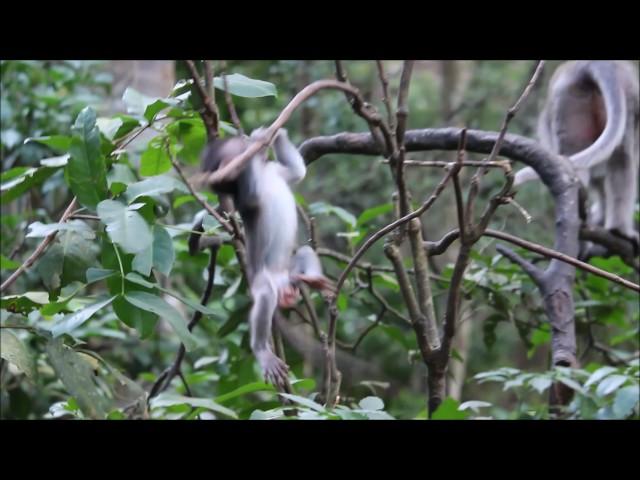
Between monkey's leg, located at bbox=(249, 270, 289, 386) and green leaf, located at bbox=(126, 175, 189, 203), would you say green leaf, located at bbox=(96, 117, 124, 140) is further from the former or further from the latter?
monkey's leg, located at bbox=(249, 270, 289, 386)

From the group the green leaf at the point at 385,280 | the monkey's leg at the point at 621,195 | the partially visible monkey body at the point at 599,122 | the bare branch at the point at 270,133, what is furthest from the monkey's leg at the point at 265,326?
the partially visible monkey body at the point at 599,122

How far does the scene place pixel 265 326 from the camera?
7.22 feet

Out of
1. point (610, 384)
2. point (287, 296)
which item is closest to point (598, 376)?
point (610, 384)

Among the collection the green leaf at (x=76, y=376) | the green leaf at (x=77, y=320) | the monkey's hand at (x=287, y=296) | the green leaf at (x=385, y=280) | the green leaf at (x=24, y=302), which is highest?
the monkey's hand at (x=287, y=296)

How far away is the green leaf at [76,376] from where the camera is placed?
222cm

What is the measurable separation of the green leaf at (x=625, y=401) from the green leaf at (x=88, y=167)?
1498mm

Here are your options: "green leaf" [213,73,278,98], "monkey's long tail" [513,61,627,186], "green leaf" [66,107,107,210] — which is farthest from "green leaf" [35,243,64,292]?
"monkey's long tail" [513,61,627,186]

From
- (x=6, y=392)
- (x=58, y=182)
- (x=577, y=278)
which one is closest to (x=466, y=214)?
(x=577, y=278)

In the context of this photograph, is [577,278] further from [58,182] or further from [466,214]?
[58,182]

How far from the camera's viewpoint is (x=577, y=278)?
3846 millimetres

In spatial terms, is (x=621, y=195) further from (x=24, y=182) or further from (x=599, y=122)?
(x=24, y=182)

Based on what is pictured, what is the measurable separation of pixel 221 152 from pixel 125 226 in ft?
0.86

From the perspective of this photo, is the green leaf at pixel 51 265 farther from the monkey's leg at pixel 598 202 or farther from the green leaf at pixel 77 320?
the monkey's leg at pixel 598 202
